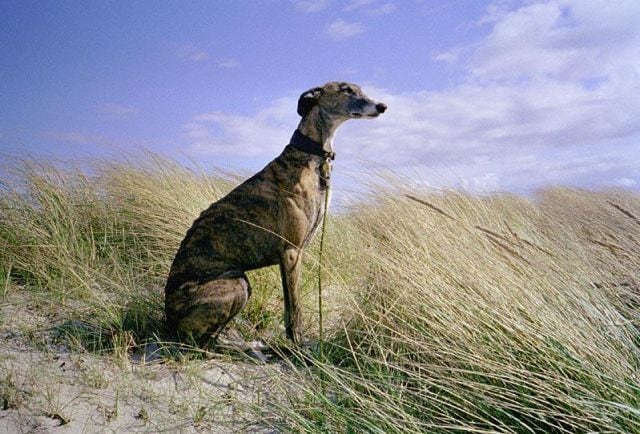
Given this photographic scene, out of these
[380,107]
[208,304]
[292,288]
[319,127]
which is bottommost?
[208,304]

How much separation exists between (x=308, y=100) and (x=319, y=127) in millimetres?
215

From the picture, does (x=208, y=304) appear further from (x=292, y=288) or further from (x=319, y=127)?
(x=319, y=127)

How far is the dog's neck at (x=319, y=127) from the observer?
3834 mm

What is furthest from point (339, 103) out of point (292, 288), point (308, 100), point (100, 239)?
point (100, 239)

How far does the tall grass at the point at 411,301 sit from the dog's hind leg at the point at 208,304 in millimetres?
422

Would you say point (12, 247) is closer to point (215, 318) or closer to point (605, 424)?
point (215, 318)

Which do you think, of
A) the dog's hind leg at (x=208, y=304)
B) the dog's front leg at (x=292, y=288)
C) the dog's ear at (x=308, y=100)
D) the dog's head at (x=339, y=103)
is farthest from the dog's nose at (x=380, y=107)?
the dog's hind leg at (x=208, y=304)

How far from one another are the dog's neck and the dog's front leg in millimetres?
802

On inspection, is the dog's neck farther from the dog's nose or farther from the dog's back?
the dog's nose

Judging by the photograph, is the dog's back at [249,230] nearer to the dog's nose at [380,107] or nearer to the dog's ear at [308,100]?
the dog's ear at [308,100]

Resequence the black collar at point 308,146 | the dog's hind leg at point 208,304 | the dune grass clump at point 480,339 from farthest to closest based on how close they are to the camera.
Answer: the black collar at point 308,146
the dog's hind leg at point 208,304
the dune grass clump at point 480,339

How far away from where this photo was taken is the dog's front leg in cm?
365

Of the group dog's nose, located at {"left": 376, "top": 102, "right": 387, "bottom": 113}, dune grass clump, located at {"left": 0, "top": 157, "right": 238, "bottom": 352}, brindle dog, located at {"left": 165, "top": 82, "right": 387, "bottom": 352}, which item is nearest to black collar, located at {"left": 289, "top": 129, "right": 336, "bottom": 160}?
brindle dog, located at {"left": 165, "top": 82, "right": 387, "bottom": 352}

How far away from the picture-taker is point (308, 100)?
Result: 3.85 meters
